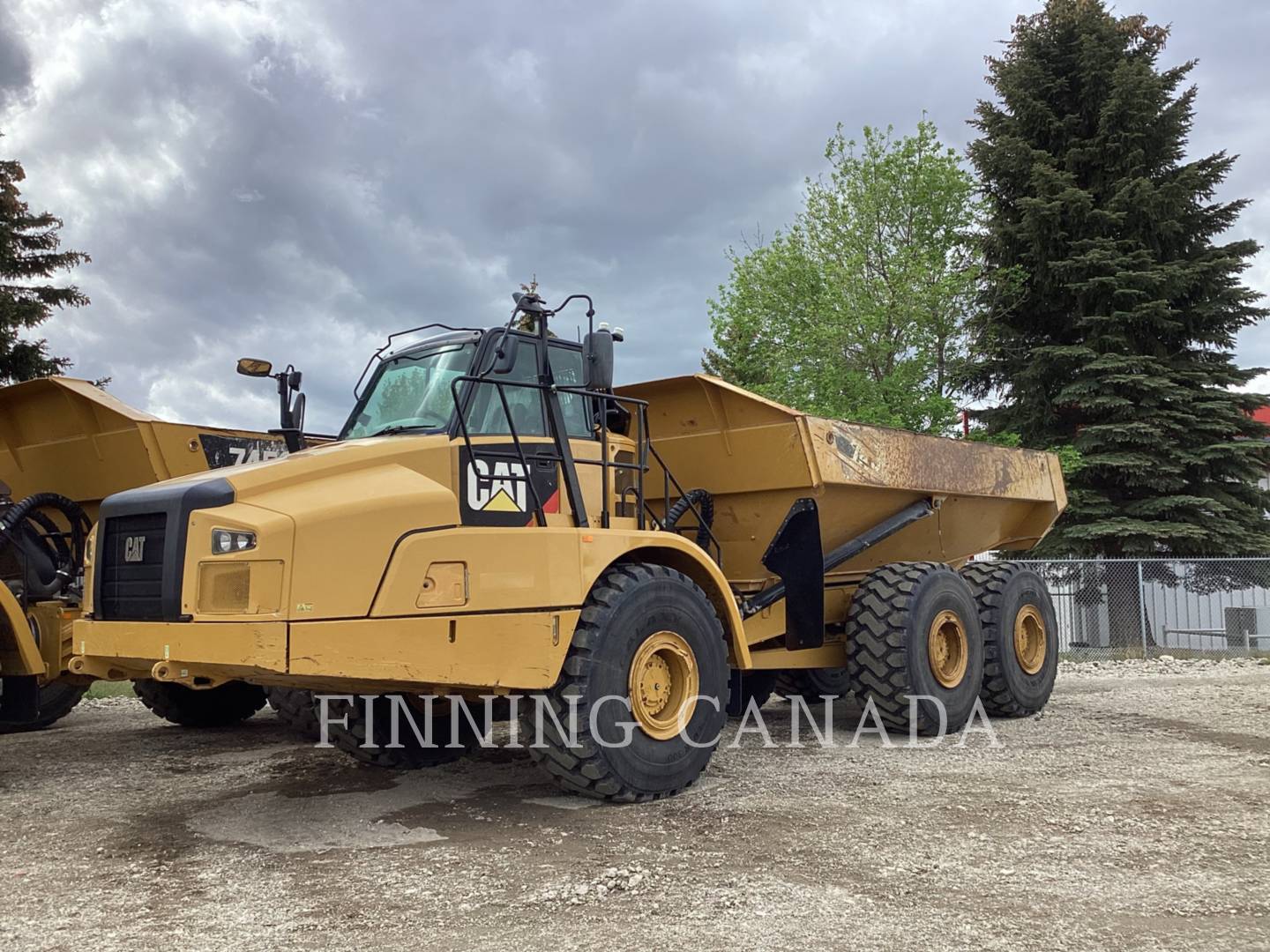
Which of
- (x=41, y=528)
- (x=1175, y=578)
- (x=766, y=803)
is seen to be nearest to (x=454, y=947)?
(x=766, y=803)

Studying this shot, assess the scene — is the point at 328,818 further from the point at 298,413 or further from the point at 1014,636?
the point at 1014,636

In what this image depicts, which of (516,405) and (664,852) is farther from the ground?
(516,405)

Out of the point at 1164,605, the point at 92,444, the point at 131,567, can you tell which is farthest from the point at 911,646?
the point at 1164,605

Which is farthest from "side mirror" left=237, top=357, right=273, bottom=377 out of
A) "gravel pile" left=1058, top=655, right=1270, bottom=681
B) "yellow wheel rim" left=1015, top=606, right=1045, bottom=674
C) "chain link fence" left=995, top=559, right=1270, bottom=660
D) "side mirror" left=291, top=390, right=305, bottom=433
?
"chain link fence" left=995, top=559, right=1270, bottom=660

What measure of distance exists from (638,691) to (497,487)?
134 centimetres

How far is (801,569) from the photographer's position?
26.4ft

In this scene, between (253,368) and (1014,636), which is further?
(1014,636)

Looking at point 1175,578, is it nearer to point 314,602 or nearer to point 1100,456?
point 1100,456

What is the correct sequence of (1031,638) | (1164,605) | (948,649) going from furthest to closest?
(1164,605)
(1031,638)
(948,649)

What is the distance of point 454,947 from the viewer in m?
3.88

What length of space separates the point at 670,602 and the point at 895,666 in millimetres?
2693

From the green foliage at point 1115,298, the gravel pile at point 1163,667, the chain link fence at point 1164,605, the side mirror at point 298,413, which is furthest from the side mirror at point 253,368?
the green foliage at point 1115,298

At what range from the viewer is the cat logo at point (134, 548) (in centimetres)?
548

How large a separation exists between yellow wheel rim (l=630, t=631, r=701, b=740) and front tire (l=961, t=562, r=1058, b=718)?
4.02 m
